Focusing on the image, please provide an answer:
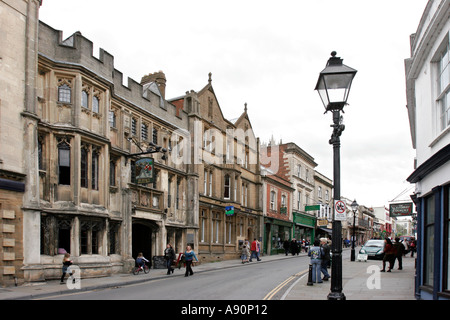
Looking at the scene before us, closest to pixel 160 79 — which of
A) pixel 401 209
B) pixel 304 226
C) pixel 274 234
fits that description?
pixel 401 209

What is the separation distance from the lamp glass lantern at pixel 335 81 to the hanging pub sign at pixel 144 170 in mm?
16653

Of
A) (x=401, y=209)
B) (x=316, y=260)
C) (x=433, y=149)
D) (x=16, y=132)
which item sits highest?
(x=16, y=132)

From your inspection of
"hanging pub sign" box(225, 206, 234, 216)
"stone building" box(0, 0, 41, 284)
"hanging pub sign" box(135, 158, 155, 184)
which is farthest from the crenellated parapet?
"hanging pub sign" box(225, 206, 234, 216)

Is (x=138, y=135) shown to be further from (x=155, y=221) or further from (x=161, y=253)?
(x=161, y=253)

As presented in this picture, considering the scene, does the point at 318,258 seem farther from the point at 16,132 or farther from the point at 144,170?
the point at 16,132

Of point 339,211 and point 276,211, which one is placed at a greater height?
point 339,211

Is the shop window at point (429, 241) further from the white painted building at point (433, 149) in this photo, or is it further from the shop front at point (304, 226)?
the shop front at point (304, 226)

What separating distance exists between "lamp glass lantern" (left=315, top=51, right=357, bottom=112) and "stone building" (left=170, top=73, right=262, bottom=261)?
24194mm

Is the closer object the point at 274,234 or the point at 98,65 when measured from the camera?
the point at 98,65

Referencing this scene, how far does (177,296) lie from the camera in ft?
48.5

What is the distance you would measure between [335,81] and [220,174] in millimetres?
29853

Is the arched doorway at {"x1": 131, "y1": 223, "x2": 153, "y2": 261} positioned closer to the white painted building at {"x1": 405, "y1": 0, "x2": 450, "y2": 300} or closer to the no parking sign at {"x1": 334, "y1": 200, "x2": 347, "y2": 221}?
the white painted building at {"x1": 405, "y1": 0, "x2": 450, "y2": 300}

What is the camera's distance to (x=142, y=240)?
2853 cm
